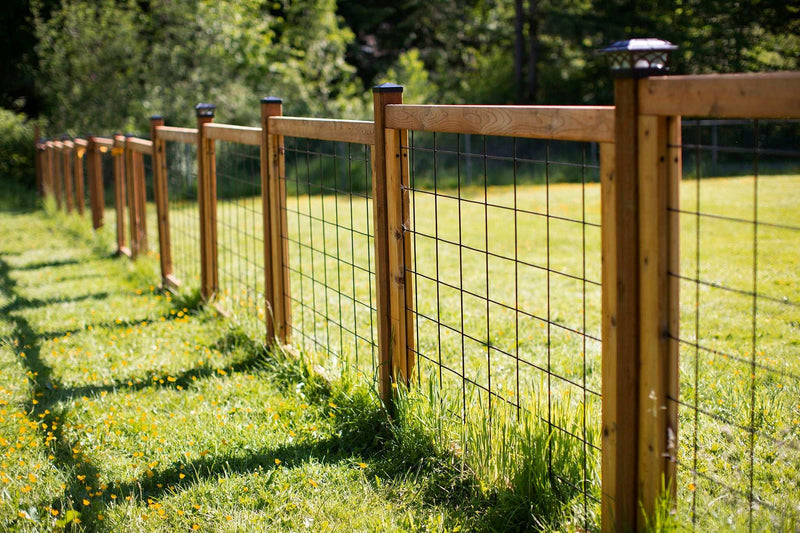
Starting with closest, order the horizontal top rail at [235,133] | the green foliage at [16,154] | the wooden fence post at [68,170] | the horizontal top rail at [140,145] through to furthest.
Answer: the horizontal top rail at [235,133]
the horizontal top rail at [140,145]
the wooden fence post at [68,170]
the green foliage at [16,154]

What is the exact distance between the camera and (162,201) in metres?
8.37

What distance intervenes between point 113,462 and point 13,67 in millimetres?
25781

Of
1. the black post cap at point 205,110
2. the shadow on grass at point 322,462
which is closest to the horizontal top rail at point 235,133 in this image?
the black post cap at point 205,110

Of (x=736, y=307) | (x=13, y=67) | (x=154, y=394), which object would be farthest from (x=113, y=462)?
(x=13, y=67)

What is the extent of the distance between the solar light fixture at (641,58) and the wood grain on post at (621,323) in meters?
0.04

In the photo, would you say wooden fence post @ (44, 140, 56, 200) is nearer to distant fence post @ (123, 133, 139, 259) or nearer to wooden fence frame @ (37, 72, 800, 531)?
distant fence post @ (123, 133, 139, 259)

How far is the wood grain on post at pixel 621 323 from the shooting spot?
8.79ft

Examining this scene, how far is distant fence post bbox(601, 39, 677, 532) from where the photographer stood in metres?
2.64

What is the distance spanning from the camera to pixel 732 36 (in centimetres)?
2744

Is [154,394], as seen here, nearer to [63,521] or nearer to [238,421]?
[238,421]

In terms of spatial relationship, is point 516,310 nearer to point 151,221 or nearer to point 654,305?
point 654,305

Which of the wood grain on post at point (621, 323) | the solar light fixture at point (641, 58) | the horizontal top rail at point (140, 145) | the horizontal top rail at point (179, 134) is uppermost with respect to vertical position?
the solar light fixture at point (641, 58)

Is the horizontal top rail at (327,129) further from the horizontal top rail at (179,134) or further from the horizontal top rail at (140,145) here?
the horizontal top rail at (140,145)

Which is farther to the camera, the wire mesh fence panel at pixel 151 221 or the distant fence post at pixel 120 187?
the wire mesh fence panel at pixel 151 221
